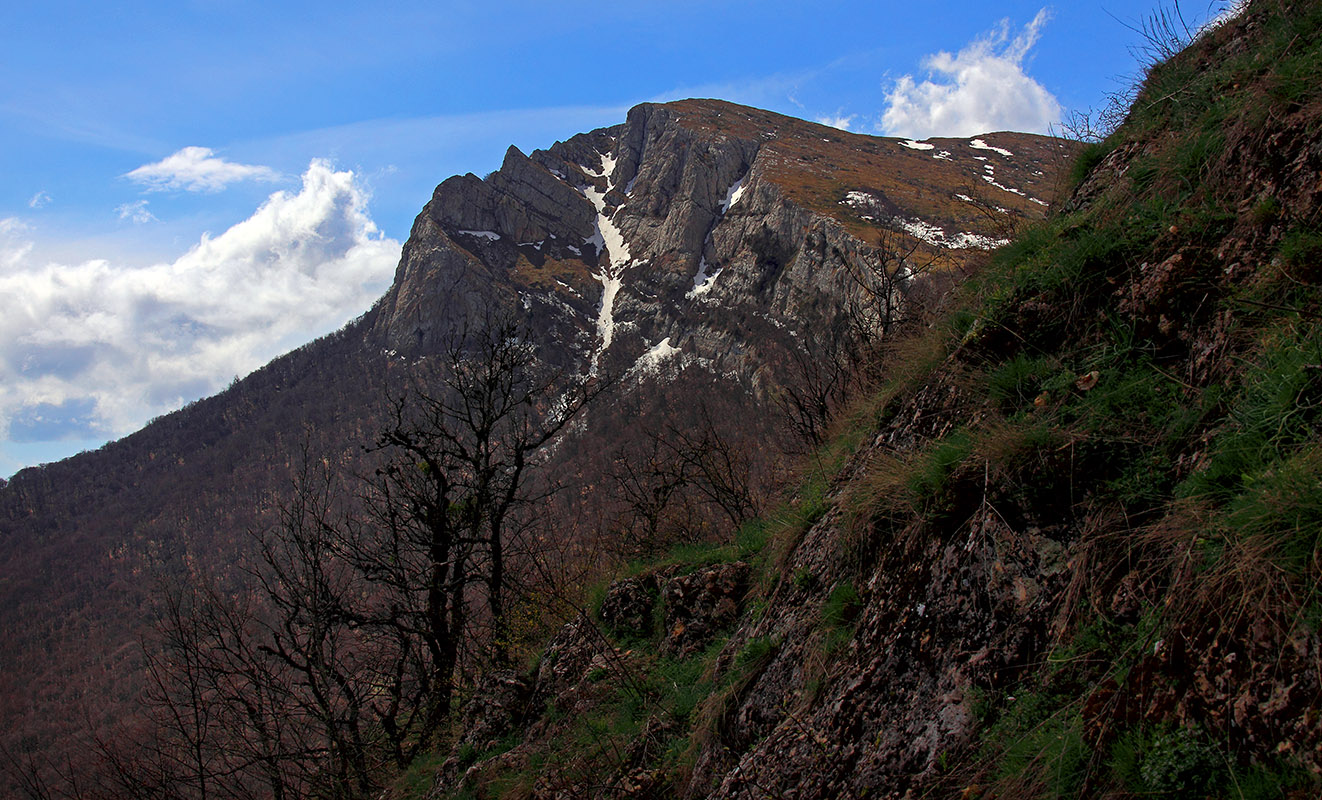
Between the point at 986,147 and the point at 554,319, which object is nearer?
the point at 554,319

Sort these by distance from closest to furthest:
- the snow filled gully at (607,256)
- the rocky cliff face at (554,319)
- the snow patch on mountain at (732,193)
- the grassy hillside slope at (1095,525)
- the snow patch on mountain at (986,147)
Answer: the grassy hillside slope at (1095,525) < the rocky cliff face at (554,319) < the snow patch on mountain at (732,193) < the snow filled gully at (607,256) < the snow patch on mountain at (986,147)

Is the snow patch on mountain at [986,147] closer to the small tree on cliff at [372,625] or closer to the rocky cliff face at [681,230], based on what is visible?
the rocky cliff face at [681,230]

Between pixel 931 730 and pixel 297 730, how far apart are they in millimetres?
11768

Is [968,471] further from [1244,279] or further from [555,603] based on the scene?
[555,603]

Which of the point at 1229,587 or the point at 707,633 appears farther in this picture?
the point at 707,633

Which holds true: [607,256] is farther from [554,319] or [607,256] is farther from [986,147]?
[986,147]

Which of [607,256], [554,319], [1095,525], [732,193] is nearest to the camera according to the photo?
[1095,525]

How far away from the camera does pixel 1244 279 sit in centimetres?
302

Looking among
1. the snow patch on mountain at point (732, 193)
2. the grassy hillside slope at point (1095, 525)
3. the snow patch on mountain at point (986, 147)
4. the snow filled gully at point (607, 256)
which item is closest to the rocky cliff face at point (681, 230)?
the snow patch on mountain at point (732, 193)

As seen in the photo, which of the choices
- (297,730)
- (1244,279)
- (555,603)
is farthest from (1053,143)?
(297,730)

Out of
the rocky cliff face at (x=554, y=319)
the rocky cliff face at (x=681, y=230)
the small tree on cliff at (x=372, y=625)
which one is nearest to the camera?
the small tree on cliff at (x=372, y=625)

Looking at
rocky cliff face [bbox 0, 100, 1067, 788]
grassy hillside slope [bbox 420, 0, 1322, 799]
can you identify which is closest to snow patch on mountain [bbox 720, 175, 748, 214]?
rocky cliff face [bbox 0, 100, 1067, 788]

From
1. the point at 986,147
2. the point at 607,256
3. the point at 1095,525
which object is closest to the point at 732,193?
the point at 607,256

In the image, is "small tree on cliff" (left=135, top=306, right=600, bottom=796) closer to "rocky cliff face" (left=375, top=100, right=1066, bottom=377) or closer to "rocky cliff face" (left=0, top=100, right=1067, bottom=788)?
"rocky cliff face" (left=0, top=100, right=1067, bottom=788)
